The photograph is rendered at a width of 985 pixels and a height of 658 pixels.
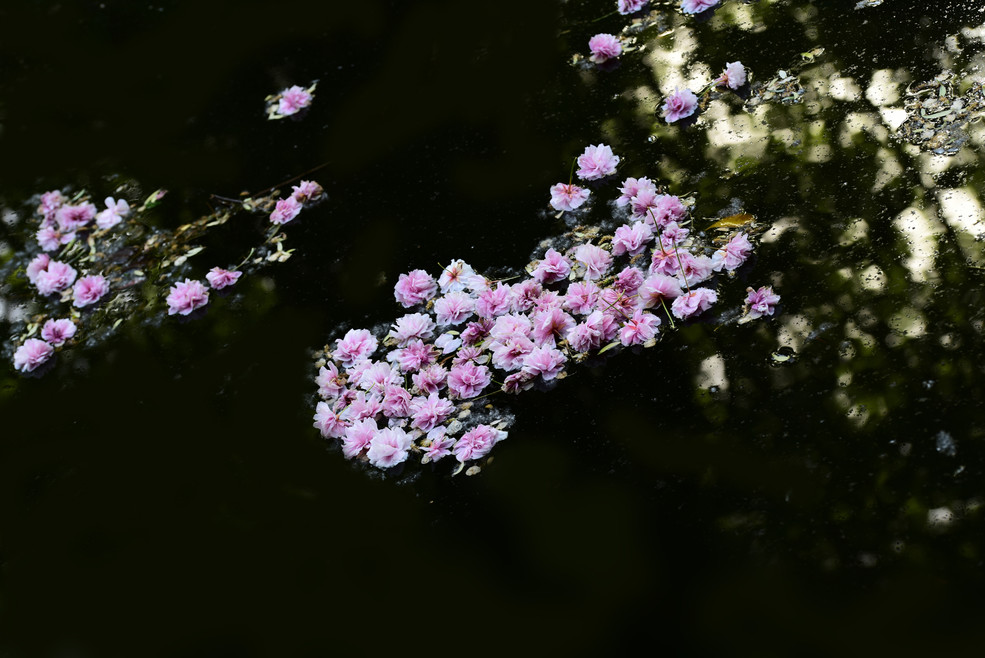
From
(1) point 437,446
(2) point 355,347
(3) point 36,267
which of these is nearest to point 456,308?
(2) point 355,347

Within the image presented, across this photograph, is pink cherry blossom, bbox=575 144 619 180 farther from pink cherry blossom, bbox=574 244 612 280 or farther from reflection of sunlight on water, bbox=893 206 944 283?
reflection of sunlight on water, bbox=893 206 944 283

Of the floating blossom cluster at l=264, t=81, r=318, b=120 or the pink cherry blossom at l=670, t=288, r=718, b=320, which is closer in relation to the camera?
the pink cherry blossom at l=670, t=288, r=718, b=320

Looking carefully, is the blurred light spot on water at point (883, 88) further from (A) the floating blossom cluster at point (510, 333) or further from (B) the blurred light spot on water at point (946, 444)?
(B) the blurred light spot on water at point (946, 444)

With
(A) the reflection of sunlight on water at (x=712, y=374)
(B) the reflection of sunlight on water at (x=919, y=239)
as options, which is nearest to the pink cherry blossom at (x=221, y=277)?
(A) the reflection of sunlight on water at (x=712, y=374)

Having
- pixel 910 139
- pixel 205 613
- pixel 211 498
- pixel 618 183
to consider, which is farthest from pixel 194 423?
pixel 910 139

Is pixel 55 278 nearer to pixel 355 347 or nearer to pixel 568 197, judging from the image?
pixel 355 347

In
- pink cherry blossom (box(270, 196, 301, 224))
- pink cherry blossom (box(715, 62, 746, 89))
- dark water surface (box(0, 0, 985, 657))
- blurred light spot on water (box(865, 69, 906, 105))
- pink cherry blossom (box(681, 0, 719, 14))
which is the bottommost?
dark water surface (box(0, 0, 985, 657))

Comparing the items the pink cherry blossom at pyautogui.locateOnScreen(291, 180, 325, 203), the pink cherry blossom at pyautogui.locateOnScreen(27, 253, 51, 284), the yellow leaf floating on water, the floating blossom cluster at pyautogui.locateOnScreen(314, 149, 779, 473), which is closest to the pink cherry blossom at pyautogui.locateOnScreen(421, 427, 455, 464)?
the floating blossom cluster at pyautogui.locateOnScreen(314, 149, 779, 473)
